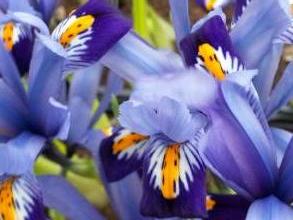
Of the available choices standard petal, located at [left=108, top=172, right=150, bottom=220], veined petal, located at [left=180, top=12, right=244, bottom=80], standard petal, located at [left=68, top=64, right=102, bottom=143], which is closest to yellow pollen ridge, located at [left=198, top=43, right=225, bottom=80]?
veined petal, located at [left=180, top=12, right=244, bottom=80]

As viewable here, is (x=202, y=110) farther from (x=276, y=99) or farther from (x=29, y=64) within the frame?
(x=29, y=64)

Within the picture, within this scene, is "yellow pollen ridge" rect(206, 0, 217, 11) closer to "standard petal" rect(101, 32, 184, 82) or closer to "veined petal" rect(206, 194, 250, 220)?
"standard petal" rect(101, 32, 184, 82)

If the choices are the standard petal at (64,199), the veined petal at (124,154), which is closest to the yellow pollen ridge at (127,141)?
the veined petal at (124,154)

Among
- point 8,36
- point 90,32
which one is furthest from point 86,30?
point 8,36

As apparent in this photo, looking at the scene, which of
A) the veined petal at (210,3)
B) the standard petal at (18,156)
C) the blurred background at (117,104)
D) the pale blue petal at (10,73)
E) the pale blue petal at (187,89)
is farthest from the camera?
the blurred background at (117,104)

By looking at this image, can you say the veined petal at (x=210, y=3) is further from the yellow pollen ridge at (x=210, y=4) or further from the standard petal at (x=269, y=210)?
the standard petal at (x=269, y=210)

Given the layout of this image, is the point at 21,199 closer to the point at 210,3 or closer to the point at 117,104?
the point at 117,104
